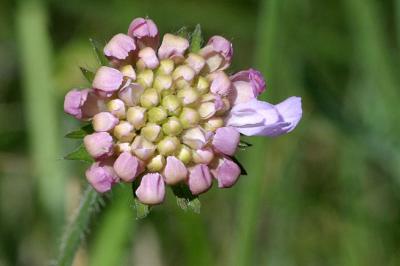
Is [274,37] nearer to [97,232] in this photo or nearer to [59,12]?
[97,232]

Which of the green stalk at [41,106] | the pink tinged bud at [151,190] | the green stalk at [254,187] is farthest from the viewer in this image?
the green stalk at [41,106]

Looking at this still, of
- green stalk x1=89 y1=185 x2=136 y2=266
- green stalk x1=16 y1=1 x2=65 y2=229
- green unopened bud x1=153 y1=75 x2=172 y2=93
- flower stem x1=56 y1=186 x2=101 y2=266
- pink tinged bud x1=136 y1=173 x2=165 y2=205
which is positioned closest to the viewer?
pink tinged bud x1=136 y1=173 x2=165 y2=205

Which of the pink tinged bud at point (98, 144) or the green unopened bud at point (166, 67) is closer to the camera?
the pink tinged bud at point (98, 144)

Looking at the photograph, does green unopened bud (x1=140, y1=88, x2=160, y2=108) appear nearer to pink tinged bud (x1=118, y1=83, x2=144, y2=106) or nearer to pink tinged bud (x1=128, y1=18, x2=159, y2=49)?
pink tinged bud (x1=118, y1=83, x2=144, y2=106)

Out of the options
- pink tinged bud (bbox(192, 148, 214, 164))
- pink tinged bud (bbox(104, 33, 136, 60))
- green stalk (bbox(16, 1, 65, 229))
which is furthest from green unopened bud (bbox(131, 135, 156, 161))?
green stalk (bbox(16, 1, 65, 229))

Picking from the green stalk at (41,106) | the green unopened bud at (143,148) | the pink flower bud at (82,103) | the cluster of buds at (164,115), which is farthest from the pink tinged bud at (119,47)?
the green stalk at (41,106)

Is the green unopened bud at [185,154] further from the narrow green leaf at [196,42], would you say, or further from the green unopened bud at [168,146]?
the narrow green leaf at [196,42]

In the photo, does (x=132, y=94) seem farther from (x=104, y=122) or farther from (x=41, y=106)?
(x=41, y=106)
